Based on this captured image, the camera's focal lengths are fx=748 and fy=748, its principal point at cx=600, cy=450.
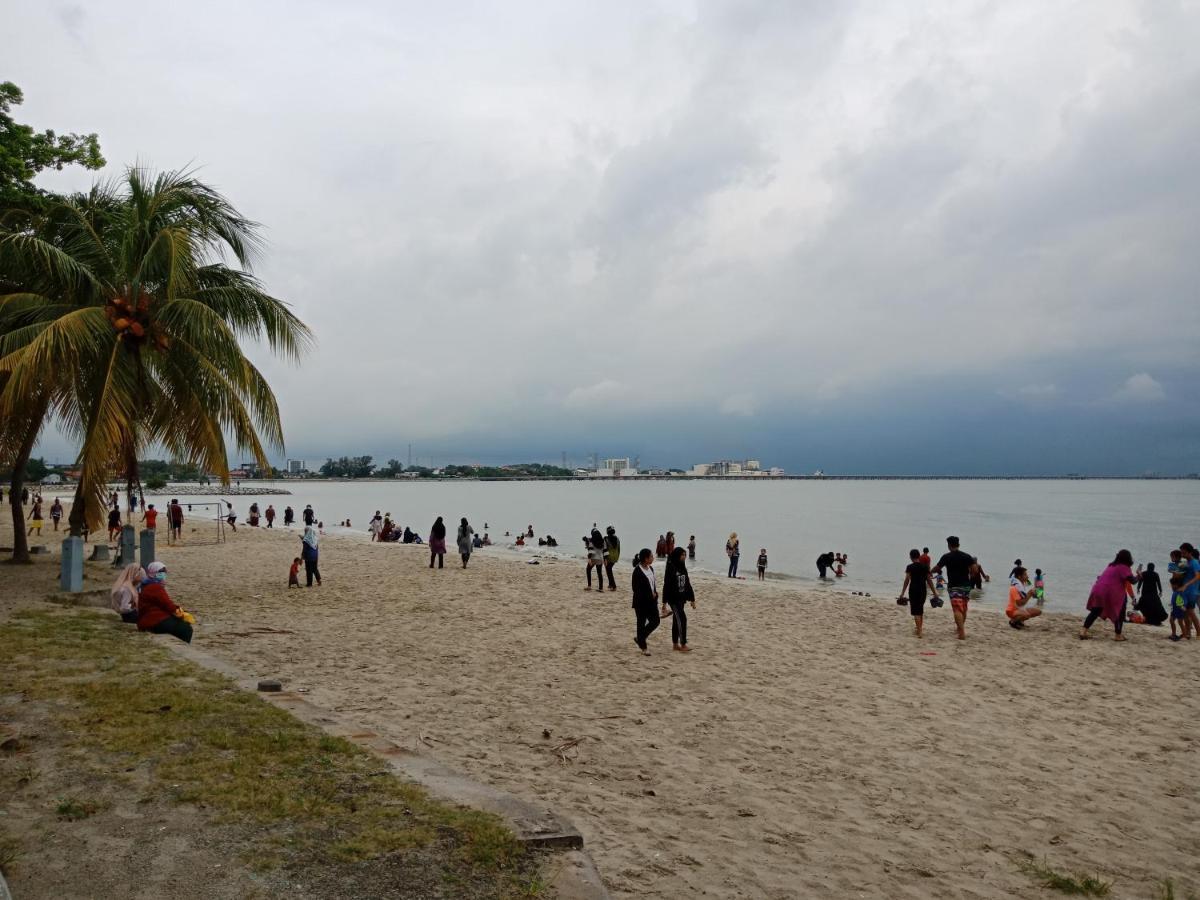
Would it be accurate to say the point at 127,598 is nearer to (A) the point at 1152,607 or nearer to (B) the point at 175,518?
(A) the point at 1152,607

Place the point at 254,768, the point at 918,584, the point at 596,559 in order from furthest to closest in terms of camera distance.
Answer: the point at 596,559, the point at 918,584, the point at 254,768

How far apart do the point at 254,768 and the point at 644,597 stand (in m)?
6.48

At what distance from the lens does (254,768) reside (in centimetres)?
476

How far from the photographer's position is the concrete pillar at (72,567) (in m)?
12.2

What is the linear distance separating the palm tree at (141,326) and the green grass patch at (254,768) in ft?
21.8

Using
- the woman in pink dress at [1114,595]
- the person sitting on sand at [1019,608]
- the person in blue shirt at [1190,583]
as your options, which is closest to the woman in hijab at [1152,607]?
the person in blue shirt at [1190,583]

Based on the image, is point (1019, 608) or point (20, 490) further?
point (20, 490)

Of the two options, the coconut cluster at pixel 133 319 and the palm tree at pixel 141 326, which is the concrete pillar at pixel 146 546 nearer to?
the palm tree at pixel 141 326

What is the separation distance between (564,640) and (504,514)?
237 ft

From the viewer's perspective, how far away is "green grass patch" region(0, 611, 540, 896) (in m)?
3.78

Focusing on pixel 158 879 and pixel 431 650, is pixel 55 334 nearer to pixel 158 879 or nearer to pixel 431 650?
pixel 431 650

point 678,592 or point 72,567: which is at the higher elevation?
point 72,567

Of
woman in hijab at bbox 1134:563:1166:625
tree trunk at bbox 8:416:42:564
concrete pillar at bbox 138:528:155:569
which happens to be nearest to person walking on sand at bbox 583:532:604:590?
concrete pillar at bbox 138:528:155:569

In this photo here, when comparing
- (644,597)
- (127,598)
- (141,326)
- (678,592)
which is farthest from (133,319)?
(678,592)
